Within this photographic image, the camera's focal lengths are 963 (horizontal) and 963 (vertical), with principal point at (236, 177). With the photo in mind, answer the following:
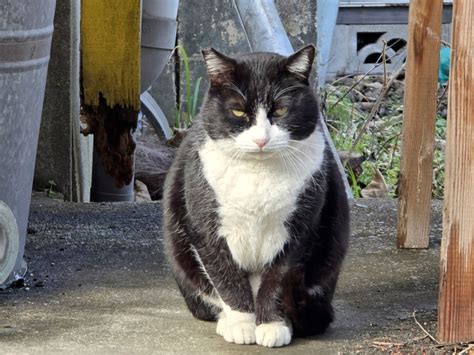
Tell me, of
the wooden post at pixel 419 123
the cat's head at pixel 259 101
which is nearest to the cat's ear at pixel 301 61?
the cat's head at pixel 259 101

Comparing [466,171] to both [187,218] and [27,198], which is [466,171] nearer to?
[187,218]

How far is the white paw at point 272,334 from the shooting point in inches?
102

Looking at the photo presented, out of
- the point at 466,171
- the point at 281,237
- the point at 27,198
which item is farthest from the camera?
the point at 27,198

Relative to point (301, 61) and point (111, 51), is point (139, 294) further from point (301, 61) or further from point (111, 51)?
point (111, 51)

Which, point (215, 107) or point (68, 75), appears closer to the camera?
point (215, 107)

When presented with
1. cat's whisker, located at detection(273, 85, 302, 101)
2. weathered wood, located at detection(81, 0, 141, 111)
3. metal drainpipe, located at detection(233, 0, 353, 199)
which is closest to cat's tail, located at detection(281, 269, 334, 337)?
cat's whisker, located at detection(273, 85, 302, 101)

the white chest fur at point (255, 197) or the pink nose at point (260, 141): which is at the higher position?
the pink nose at point (260, 141)

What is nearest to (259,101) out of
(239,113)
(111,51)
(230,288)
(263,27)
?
(239,113)

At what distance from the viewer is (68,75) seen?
407cm

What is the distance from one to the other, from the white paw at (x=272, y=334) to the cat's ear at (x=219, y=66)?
68cm

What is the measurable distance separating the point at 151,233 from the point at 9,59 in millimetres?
1127

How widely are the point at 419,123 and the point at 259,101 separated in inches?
45.1

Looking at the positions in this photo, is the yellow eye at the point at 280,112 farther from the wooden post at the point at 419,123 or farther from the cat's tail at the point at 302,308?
the wooden post at the point at 419,123

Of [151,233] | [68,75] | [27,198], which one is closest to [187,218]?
[27,198]
